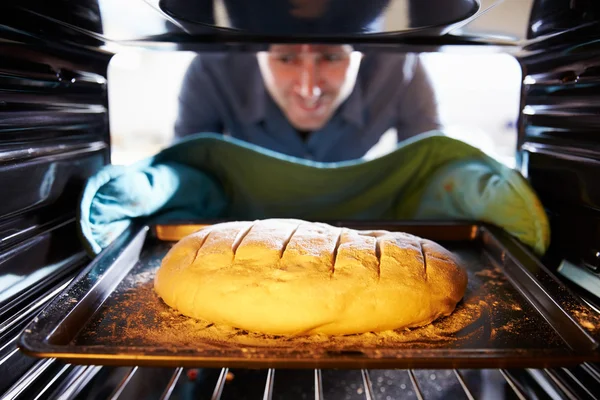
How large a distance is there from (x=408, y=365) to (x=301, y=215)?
0.90 metres

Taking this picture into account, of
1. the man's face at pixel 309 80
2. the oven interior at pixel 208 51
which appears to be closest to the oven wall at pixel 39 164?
the oven interior at pixel 208 51

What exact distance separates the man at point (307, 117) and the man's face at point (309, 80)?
0.16 ft

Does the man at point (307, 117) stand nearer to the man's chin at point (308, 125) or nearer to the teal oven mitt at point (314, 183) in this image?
the man's chin at point (308, 125)

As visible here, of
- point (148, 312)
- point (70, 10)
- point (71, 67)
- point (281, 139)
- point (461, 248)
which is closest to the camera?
point (70, 10)

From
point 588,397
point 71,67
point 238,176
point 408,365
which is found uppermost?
point 71,67

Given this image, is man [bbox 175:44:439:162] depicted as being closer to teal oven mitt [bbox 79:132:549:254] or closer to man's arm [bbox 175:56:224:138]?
man's arm [bbox 175:56:224:138]

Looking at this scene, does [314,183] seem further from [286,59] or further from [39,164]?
[39,164]

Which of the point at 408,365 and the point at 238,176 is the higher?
the point at 238,176

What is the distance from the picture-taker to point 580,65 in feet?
3.26

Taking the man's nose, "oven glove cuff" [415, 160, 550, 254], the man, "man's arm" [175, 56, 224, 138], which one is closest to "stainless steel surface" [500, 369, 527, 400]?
"oven glove cuff" [415, 160, 550, 254]

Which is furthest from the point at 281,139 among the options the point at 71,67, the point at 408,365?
the point at 408,365

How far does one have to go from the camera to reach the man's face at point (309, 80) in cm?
A: 171

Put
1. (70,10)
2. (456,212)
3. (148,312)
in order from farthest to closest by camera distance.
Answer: (456,212)
(148,312)
(70,10)

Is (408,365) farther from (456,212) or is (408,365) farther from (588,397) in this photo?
(456,212)
